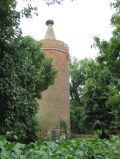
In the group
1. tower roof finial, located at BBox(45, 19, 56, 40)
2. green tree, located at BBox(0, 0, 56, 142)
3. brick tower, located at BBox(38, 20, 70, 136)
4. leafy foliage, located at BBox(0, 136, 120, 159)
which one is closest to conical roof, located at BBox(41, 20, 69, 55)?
brick tower, located at BBox(38, 20, 70, 136)

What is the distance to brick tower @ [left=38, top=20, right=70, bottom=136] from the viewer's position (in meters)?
40.8

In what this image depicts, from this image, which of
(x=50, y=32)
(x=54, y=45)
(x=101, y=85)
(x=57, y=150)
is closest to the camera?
(x=57, y=150)

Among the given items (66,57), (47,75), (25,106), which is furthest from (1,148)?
(66,57)

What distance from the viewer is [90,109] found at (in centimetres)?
3497

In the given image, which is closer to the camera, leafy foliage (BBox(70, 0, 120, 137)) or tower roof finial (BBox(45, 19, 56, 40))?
leafy foliage (BBox(70, 0, 120, 137))

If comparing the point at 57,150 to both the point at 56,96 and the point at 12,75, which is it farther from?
the point at 56,96

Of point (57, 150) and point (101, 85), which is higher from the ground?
point (101, 85)

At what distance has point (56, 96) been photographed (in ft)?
136

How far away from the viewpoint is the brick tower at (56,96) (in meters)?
40.8

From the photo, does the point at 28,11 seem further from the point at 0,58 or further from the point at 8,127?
the point at 8,127

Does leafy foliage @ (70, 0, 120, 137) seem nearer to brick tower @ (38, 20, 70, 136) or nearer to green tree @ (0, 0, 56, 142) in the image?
brick tower @ (38, 20, 70, 136)

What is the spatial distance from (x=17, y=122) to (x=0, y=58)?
9.15 feet

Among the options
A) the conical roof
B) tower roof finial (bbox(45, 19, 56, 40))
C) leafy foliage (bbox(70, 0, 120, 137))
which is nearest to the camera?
leafy foliage (bbox(70, 0, 120, 137))

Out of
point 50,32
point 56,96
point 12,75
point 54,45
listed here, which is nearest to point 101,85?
point 12,75
